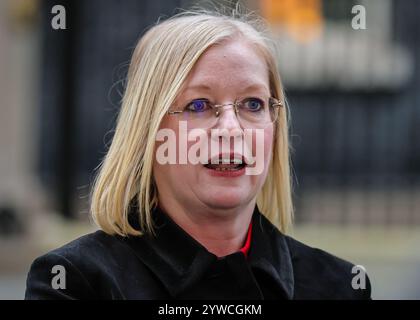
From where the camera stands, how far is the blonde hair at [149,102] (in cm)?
203

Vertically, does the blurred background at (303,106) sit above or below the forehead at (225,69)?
below

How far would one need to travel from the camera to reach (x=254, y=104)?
2.08m

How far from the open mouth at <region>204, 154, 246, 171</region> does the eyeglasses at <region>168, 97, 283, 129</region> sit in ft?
0.22

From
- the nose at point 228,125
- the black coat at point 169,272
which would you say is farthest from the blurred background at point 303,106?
the nose at point 228,125

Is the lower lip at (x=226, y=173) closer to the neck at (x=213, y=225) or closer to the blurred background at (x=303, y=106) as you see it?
the neck at (x=213, y=225)

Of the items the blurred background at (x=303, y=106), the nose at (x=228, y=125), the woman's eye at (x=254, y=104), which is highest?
the woman's eye at (x=254, y=104)

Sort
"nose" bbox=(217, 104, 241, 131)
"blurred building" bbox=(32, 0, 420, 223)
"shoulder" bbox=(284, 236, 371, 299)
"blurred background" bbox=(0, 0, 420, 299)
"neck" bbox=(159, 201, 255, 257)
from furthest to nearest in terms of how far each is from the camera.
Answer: "blurred building" bbox=(32, 0, 420, 223) < "blurred background" bbox=(0, 0, 420, 299) < "shoulder" bbox=(284, 236, 371, 299) < "neck" bbox=(159, 201, 255, 257) < "nose" bbox=(217, 104, 241, 131)

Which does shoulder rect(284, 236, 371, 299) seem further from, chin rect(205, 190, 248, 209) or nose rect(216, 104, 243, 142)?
nose rect(216, 104, 243, 142)

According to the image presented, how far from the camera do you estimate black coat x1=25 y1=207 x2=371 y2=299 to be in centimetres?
202

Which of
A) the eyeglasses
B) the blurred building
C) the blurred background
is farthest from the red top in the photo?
the blurred building

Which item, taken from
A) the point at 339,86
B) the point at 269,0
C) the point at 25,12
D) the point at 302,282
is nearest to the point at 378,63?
the point at 339,86

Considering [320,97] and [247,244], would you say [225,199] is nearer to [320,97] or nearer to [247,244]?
[247,244]

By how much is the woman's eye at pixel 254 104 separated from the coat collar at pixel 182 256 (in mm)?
282

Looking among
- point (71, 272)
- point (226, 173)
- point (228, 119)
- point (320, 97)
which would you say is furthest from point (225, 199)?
point (320, 97)
